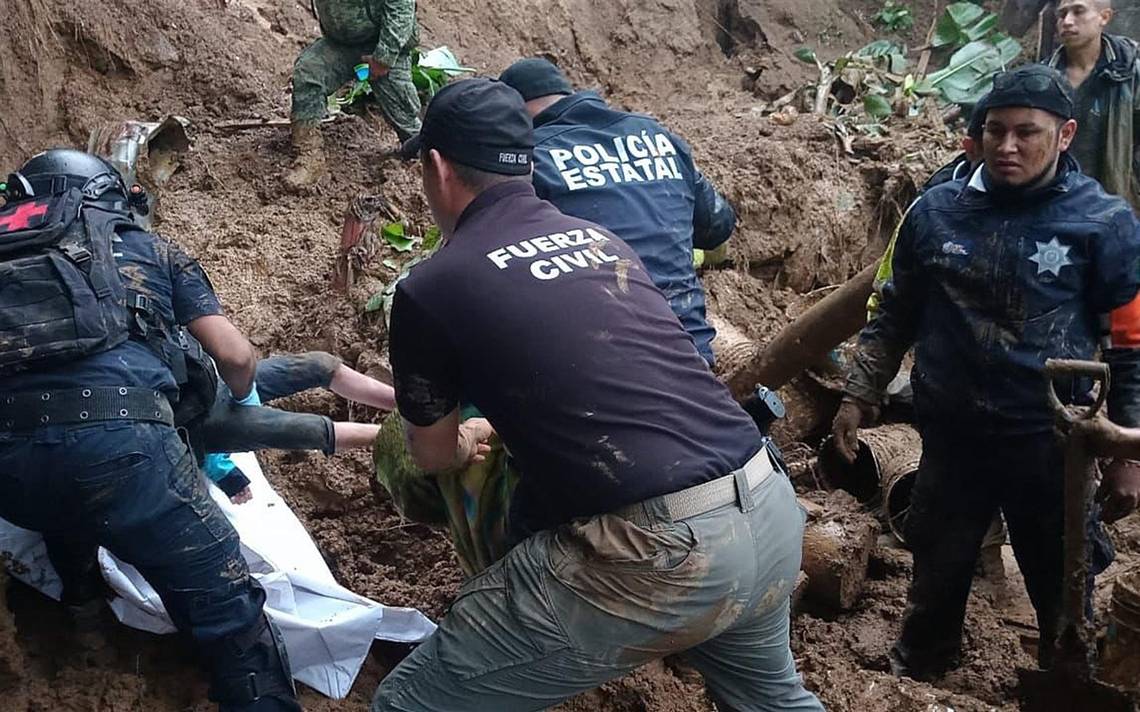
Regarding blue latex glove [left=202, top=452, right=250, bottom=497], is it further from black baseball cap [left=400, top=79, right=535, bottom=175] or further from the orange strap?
the orange strap

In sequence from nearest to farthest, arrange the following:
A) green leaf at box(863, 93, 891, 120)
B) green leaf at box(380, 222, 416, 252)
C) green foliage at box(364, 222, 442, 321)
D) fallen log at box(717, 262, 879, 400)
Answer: fallen log at box(717, 262, 879, 400) < green foliage at box(364, 222, 442, 321) < green leaf at box(380, 222, 416, 252) < green leaf at box(863, 93, 891, 120)

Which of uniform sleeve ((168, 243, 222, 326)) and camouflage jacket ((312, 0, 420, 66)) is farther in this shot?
camouflage jacket ((312, 0, 420, 66))

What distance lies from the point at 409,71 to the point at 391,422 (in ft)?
13.7

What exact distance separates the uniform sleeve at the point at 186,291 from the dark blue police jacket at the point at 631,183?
1.00 m

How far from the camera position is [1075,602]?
3.25 metres

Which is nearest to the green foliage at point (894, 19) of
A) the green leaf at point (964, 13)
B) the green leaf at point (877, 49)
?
the green leaf at point (964, 13)

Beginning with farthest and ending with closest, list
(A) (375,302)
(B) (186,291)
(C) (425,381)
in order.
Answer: (A) (375,302)
(B) (186,291)
(C) (425,381)

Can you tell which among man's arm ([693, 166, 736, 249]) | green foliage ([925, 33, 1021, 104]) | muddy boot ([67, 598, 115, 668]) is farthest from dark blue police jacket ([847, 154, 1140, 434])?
green foliage ([925, 33, 1021, 104])

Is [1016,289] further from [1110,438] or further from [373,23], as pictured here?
[373,23]

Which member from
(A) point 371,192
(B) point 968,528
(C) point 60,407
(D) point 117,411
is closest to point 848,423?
(B) point 968,528

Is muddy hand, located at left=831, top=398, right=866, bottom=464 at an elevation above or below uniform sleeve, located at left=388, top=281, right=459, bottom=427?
below

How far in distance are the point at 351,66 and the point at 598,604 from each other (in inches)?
209

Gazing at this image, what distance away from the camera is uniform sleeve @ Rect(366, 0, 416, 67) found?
6535mm

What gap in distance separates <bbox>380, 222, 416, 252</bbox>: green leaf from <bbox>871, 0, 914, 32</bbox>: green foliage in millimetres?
7744
